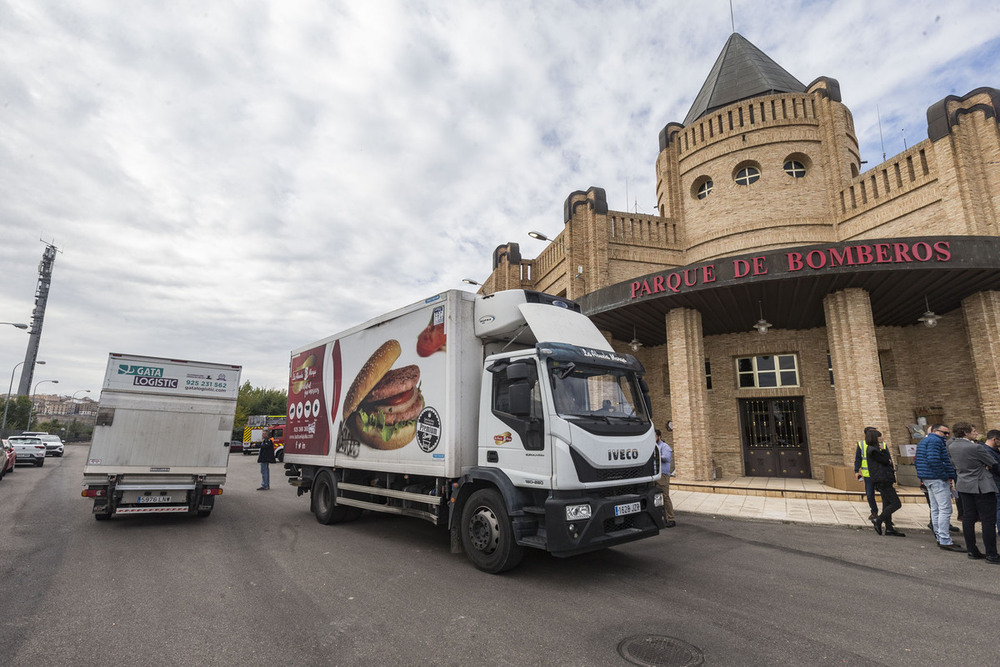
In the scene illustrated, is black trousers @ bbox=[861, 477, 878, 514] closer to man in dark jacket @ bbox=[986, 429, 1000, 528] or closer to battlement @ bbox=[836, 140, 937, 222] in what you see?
man in dark jacket @ bbox=[986, 429, 1000, 528]

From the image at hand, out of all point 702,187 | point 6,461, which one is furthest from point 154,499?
point 702,187

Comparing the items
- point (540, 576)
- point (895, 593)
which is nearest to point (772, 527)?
point (895, 593)

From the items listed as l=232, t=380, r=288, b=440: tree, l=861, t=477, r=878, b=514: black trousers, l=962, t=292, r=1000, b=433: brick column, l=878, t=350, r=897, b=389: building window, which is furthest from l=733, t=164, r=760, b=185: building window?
l=232, t=380, r=288, b=440: tree

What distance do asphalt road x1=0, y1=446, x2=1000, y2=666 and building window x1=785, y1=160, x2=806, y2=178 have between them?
14.7m

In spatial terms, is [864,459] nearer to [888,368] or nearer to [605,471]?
[605,471]

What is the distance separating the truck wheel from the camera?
550 centimetres

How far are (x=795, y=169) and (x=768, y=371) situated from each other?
8.13m

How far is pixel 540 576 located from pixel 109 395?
27.2ft

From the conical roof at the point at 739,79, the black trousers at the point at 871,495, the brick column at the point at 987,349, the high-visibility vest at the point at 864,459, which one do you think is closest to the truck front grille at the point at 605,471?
the high-visibility vest at the point at 864,459

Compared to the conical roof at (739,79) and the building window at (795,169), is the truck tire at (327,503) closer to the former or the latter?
the building window at (795,169)

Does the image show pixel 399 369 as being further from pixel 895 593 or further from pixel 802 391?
pixel 802 391

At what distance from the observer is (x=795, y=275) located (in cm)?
1152

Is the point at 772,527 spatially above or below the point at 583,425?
below

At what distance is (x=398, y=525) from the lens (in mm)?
8812
